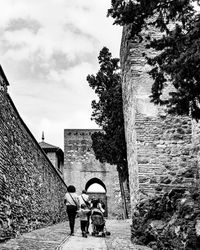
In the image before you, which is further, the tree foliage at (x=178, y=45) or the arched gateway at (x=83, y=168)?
the arched gateway at (x=83, y=168)

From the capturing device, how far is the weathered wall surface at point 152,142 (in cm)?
1009

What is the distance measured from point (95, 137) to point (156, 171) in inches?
327

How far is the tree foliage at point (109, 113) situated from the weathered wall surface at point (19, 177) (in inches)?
134

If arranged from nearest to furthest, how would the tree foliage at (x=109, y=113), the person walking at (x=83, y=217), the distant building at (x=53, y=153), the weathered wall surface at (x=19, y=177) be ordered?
1. the weathered wall surface at (x=19, y=177)
2. the person walking at (x=83, y=217)
3. the tree foliage at (x=109, y=113)
4. the distant building at (x=53, y=153)

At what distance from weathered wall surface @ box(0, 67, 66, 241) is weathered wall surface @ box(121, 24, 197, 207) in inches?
117

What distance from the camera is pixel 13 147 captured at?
9.23 meters

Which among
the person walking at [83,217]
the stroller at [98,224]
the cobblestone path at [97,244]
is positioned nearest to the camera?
the cobblestone path at [97,244]

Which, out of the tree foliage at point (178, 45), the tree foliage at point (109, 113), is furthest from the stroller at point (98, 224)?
the tree foliage at point (109, 113)

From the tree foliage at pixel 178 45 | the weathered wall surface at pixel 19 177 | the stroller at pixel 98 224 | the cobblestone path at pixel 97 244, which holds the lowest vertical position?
the cobblestone path at pixel 97 244

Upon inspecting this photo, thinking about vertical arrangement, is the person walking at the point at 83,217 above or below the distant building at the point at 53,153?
below

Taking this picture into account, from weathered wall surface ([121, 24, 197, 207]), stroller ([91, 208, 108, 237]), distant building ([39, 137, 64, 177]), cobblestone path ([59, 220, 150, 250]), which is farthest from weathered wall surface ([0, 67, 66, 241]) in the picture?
distant building ([39, 137, 64, 177])

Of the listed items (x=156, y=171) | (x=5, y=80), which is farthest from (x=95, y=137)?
(x=5, y=80)

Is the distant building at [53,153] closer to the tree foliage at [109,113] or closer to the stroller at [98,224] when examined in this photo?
the tree foliage at [109,113]

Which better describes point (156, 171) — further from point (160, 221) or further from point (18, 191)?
point (18, 191)
